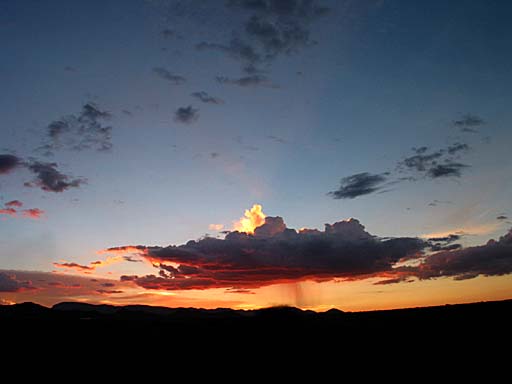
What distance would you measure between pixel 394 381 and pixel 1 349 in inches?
1182

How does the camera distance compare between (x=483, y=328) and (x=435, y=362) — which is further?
(x=483, y=328)

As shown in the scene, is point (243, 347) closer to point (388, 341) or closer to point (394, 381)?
point (388, 341)

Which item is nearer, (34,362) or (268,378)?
(268,378)

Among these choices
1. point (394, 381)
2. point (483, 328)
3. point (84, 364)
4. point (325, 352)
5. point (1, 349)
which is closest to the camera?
point (394, 381)

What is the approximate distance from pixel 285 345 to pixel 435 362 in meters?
12.4

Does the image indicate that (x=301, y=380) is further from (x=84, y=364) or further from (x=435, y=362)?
(x=84, y=364)

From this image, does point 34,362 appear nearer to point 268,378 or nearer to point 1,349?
point 1,349

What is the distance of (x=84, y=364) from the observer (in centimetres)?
2466

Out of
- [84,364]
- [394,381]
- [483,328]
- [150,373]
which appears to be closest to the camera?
[394,381]

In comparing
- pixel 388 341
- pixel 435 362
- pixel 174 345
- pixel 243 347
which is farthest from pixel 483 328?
pixel 174 345

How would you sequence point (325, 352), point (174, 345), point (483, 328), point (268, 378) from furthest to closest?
point (483, 328) → point (174, 345) → point (325, 352) → point (268, 378)

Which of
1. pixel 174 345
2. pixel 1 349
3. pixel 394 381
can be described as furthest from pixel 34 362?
pixel 394 381

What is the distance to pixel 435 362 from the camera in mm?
22500

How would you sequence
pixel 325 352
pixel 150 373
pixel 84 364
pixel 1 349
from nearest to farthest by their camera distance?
pixel 150 373
pixel 84 364
pixel 325 352
pixel 1 349
